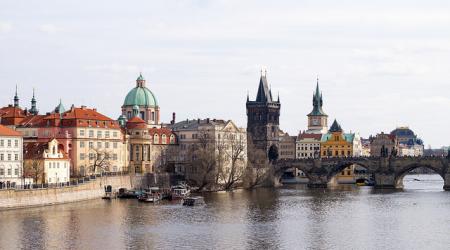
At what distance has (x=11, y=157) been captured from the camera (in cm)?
10794

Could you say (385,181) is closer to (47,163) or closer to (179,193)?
(179,193)

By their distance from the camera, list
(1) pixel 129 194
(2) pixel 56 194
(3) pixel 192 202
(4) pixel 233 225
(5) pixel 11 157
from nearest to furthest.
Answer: (4) pixel 233 225
(2) pixel 56 194
(5) pixel 11 157
(3) pixel 192 202
(1) pixel 129 194

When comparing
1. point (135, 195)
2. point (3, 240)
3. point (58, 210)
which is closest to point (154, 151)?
point (135, 195)

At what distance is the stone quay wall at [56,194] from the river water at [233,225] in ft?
5.02

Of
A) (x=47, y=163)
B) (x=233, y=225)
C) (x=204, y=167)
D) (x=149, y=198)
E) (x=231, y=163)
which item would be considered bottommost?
(x=233, y=225)

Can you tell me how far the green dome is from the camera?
182 m

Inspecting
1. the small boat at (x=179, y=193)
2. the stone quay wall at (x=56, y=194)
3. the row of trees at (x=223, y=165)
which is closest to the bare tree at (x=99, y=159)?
the stone quay wall at (x=56, y=194)

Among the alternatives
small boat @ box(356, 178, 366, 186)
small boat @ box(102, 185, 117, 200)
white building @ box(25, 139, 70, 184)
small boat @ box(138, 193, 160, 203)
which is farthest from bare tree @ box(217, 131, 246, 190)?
white building @ box(25, 139, 70, 184)

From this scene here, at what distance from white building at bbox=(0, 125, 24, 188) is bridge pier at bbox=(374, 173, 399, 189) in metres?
73.8

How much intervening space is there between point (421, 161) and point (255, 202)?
168 ft

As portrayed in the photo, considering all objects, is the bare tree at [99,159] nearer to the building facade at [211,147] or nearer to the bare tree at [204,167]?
the bare tree at [204,167]

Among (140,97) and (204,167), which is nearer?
(204,167)

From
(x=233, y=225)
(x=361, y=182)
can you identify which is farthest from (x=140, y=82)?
(x=233, y=225)

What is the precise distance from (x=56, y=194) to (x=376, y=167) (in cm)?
7706
